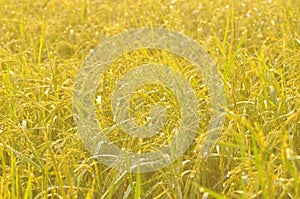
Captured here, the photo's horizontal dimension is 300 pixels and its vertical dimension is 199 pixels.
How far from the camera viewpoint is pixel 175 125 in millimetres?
1951

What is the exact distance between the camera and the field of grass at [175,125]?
149 centimetres

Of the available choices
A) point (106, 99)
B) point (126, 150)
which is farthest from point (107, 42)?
point (126, 150)

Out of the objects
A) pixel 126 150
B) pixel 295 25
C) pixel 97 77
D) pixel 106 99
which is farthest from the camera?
pixel 295 25

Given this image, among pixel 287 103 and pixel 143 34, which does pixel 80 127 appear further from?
pixel 143 34

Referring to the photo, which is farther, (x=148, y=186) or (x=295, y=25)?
(x=295, y=25)

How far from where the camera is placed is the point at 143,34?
10.9ft

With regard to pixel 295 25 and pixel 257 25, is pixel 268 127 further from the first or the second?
pixel 257 25

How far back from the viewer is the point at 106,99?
7.34 feet

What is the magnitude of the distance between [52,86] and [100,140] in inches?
23.9

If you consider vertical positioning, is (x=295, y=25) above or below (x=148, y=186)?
above

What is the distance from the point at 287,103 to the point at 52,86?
954mm

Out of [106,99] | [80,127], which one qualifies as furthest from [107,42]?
[80,127]

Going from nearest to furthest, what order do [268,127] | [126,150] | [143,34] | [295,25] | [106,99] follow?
1. [126,150]
2. [268,127]
3. [106,99]
4. [295,25]
5. [143,34]

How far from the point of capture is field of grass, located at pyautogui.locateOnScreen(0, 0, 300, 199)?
4.90ft
